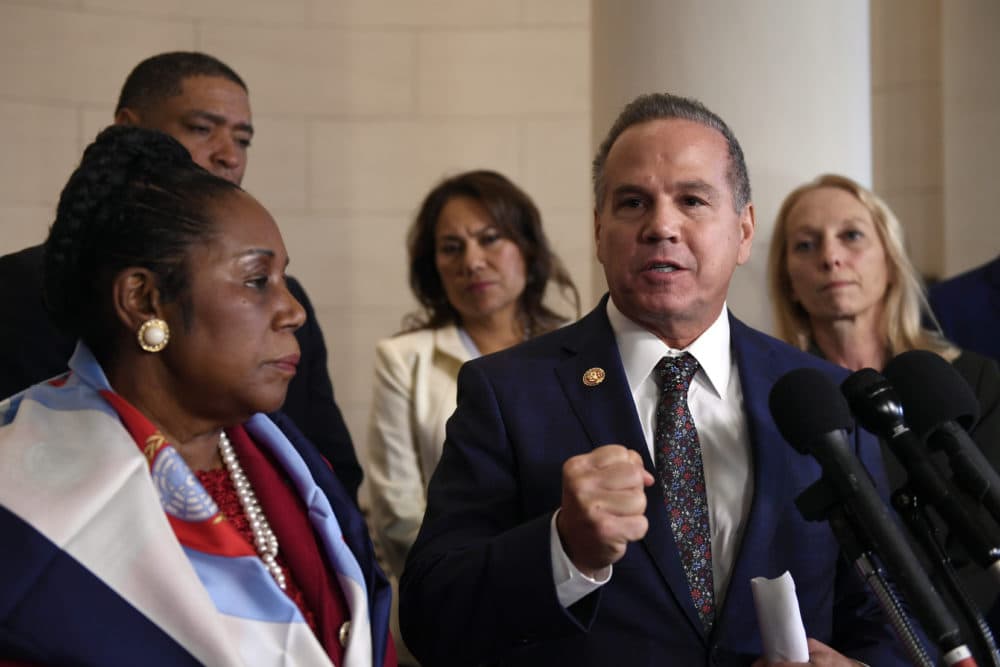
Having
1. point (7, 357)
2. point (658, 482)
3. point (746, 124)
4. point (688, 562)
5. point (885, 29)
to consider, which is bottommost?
point (688, 562)

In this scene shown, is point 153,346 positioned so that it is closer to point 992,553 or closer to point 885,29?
point 992,553

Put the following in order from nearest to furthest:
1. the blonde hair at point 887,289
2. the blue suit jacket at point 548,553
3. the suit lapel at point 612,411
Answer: the blue suit jacket at point 548,553 → the suit lapel at point 612,411 → the blonde hair at point 887,289

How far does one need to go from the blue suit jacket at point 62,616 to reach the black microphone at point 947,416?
1110 mm

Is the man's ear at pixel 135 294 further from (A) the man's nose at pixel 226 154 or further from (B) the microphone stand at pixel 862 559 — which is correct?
(A) the man's nose at pixel 226 154

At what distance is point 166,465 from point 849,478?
3.22 ft

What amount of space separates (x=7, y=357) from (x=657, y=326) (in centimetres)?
134

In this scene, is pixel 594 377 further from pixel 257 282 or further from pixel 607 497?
pixel 257 282

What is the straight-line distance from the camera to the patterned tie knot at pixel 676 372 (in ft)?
7.17

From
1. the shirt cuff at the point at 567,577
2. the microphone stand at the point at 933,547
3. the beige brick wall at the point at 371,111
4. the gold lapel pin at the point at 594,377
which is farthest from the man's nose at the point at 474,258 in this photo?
the microphone stand at the point at 933,547

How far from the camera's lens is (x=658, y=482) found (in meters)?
2.08

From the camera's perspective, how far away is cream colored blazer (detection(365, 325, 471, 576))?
3.66 metres

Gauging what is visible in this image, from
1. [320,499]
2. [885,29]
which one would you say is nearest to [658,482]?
[320,499]

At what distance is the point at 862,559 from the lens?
1.64 meters

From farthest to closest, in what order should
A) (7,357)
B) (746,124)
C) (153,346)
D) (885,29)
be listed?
(885,29), (746,124), (7,357), (153,346)
